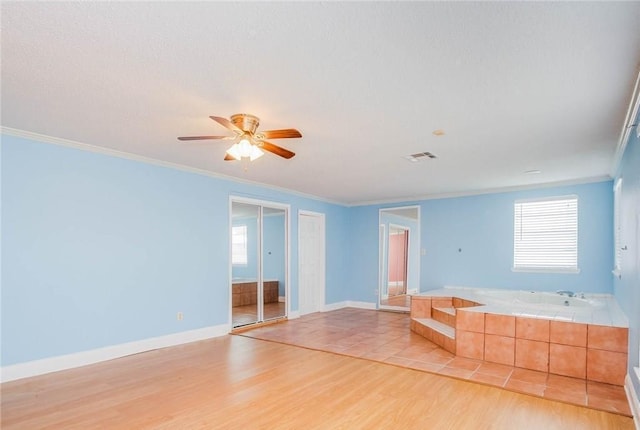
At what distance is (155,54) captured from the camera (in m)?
2.13

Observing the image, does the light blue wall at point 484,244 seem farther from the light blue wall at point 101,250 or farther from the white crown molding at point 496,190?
the light blue wall at point 101,250

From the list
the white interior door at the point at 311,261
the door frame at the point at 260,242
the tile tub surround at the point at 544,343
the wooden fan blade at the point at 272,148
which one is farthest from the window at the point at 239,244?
the tile tub surround at the point at 544,343

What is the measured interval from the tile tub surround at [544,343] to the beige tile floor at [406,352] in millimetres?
105

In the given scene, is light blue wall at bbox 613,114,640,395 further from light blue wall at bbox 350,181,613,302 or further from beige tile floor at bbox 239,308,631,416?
light blue wall at bbox 350,181,613,302

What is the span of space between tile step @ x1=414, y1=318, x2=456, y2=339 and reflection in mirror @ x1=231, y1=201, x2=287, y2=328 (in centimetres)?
257

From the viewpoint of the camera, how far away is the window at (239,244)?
18.8 ft

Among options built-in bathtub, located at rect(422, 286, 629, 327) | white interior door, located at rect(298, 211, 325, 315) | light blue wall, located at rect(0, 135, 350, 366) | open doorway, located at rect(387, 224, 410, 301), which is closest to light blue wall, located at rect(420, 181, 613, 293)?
built-in bathtub, located at rect(422, 286, 629, 327)

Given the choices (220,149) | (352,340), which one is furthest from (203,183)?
(352,340)

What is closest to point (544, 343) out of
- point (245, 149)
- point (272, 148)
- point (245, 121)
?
point (272, 148)

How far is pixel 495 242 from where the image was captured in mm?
6465

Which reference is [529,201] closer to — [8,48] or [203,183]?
[203,183]

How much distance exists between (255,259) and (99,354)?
2.58 metres

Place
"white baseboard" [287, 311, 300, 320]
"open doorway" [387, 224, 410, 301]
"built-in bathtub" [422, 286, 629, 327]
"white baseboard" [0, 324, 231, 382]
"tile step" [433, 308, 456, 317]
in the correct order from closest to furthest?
"white baseboard" [0, 324, 231, 382] < "built-in bathtub" [422, 286, 629, 327] < "tile step" [433, 308, 456, 317] < "white baseboard" [287, 311, 300, 320] < "open doorway" [387, 224, 410, 301]

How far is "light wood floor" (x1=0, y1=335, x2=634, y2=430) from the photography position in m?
2.67
